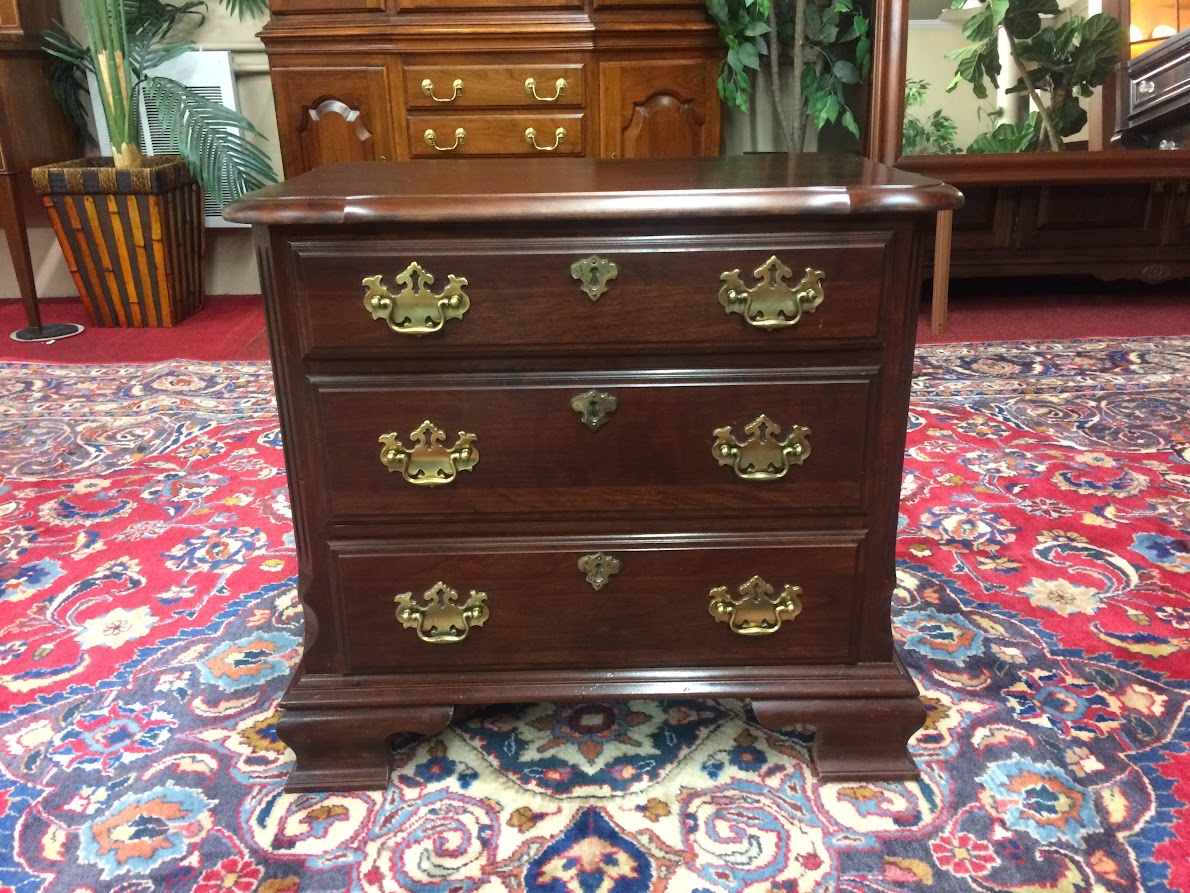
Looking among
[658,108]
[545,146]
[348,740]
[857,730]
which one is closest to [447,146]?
[545,146]

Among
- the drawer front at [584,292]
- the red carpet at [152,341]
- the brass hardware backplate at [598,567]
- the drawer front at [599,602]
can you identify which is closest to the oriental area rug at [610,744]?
the drawer front at [599,602]

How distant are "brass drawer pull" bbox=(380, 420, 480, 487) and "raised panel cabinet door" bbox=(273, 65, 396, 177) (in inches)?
84.0

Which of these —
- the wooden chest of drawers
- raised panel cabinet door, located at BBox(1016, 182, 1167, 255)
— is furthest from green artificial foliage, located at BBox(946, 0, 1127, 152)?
the wooden chest of drawers

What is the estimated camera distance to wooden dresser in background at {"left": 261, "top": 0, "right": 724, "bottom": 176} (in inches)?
110

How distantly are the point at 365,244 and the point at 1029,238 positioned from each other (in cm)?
286

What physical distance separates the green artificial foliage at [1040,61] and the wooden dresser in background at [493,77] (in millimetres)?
778

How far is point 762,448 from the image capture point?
3.45 feet

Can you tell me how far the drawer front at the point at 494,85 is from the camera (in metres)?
2.85

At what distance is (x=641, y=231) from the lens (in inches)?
38.6

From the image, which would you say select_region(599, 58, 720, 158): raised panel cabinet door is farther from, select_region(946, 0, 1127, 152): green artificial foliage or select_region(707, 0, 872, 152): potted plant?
select_region(946, 0, 1127, 152): green artificial foliage

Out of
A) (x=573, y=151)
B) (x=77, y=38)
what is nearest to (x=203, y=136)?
(x=77, y=38)

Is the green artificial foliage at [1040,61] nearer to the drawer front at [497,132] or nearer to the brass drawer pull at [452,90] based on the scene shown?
the drawer front at [497,132]

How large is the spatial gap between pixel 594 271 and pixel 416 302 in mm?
190

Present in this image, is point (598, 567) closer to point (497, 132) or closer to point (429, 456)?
point (429, 456)
